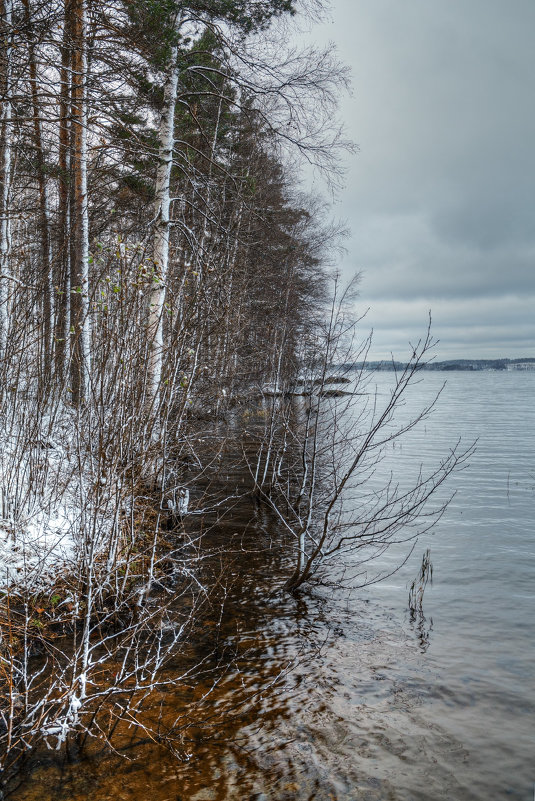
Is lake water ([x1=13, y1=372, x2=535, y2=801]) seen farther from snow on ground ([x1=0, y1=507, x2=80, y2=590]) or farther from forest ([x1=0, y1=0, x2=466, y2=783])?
snow on ground ([x1=0, y1=507, x2=80, y2=590])

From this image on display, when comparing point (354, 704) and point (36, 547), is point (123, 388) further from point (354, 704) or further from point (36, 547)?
point (354, 704)

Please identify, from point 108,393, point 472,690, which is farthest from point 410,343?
point 472,690

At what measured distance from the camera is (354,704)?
4570mm

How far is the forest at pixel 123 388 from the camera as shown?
4.30 m

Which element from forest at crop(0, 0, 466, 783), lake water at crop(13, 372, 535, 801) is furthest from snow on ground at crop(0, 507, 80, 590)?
lake water at crop(13, 372, 535, 801)

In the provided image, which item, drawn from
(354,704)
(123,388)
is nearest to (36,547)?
(123,388)

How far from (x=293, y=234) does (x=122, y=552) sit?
923 inches

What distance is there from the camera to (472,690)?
502cm

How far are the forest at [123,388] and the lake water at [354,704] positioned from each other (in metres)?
0.33

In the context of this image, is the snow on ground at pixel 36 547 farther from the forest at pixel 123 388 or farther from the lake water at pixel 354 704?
the lake water at pixel 354 704

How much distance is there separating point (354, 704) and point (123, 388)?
334cm

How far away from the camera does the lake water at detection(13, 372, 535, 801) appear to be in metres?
3.54

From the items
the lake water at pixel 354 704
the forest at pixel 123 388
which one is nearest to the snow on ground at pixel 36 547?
the forest at pixel 123 388

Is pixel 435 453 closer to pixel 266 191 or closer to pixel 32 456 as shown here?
pixel 266 191
